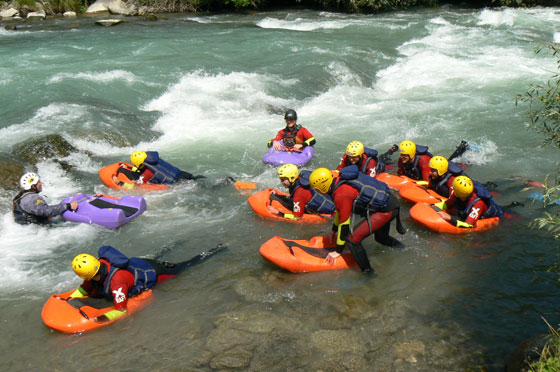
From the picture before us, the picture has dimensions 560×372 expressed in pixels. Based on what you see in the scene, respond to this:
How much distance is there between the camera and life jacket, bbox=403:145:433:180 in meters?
8.31

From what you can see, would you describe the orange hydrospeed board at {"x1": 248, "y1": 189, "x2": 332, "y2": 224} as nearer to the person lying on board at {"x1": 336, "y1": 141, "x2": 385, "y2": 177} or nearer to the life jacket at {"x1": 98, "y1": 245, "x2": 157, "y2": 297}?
the person lying on board at {"x1": 336, "y1": 141, "x2": 385, "y2": 177}

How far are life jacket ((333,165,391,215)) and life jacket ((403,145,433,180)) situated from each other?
8.53 feet

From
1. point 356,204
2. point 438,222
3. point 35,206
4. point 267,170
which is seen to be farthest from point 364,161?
point 35,206

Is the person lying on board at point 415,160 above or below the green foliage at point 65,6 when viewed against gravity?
below

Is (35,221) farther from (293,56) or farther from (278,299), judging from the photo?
(293,56)

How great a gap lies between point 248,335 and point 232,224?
290 cm

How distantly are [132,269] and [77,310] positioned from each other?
751 mm

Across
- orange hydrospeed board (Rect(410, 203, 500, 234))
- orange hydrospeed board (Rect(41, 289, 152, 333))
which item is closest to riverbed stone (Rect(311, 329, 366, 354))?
orange hydrospeed board (Rect(41, 289, 152, 333))

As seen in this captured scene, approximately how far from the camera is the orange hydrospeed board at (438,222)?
6.97 metres

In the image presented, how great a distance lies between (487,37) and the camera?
19688mm

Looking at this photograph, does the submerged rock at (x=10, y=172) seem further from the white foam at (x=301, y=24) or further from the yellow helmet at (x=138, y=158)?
the white foam at (x=301, y=24)

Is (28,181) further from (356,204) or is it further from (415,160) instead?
(415,160)

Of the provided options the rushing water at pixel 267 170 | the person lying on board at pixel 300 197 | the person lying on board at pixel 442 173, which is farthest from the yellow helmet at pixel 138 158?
the person lying on board at pixel 442 173

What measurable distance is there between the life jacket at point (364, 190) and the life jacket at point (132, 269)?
2.57 metres
